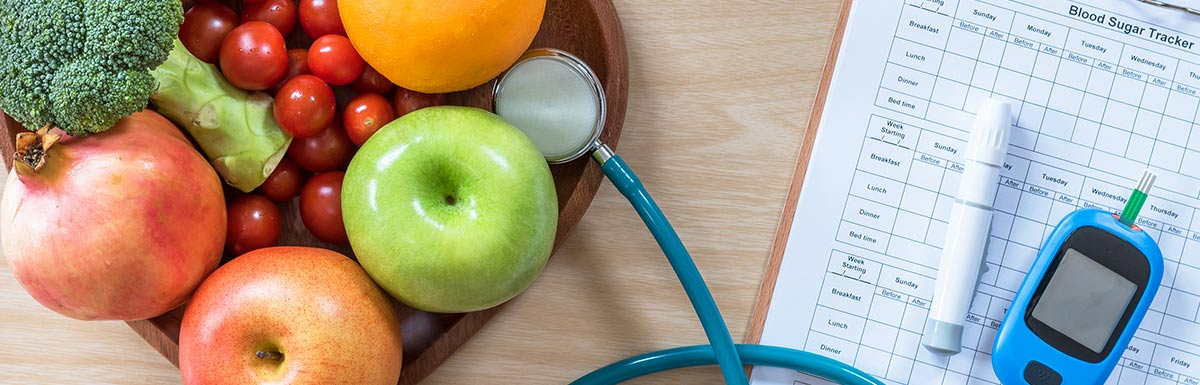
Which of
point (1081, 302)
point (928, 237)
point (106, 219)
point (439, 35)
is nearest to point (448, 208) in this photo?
point (439, 35)

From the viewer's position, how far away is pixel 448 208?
61cm

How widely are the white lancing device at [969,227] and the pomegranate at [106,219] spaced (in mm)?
571

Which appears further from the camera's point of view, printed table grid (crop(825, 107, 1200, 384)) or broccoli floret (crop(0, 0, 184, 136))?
printed table grid (crop(825, 107, 1200, 384))

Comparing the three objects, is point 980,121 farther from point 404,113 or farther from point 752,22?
point 404,113

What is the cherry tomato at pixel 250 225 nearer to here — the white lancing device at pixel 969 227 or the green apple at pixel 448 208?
the green apple at pixel 448 208

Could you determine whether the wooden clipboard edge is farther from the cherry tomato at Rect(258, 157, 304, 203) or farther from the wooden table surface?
the cherry tomato at Rect(258, 157, 304, 203)

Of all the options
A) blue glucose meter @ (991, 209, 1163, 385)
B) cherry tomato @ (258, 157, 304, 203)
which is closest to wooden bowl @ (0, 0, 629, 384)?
cherry tomato @ (258, 157, 304, 203)

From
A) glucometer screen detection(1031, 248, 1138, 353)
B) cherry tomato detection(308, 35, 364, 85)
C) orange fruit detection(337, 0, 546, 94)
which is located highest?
orange fruit detection(337, 0, 546, 94)

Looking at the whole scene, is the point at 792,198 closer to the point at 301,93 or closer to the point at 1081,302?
the point at 1081,302

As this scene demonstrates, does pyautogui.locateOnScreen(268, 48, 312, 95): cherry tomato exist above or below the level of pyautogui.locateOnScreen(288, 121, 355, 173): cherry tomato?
above

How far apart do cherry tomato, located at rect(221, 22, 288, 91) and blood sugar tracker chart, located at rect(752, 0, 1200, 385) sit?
17.0 inches

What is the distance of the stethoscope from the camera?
0.68 meters

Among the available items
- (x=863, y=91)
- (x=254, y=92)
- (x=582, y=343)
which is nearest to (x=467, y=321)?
(x=582, y=343)

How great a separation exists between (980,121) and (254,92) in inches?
22.7
